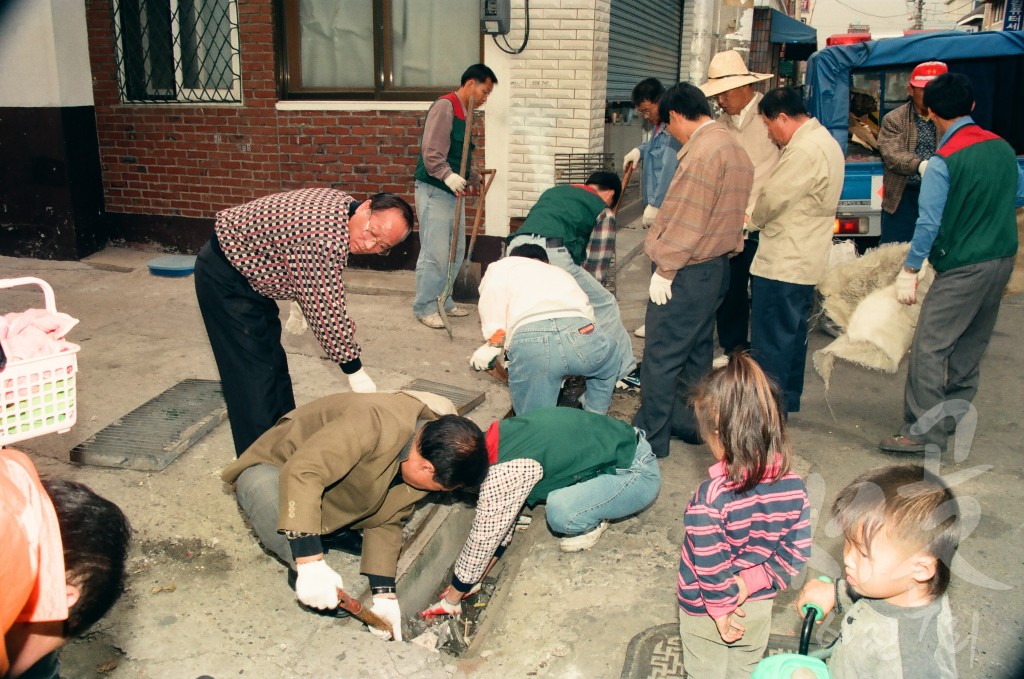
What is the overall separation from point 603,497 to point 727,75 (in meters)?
3.06

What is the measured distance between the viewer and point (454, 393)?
16.6 ft

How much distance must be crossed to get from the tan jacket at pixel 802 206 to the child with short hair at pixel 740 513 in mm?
2500

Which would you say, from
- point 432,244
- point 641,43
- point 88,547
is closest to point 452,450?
point 88,547

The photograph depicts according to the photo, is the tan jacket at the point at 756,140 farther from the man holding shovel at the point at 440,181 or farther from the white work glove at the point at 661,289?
the man holding shovel at the point at 440,181

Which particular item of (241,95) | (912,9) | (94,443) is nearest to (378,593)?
(94,443)

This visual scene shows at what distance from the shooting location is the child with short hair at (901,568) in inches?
70.4

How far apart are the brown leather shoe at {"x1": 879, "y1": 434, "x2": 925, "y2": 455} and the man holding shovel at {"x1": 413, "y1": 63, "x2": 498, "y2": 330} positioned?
323cm

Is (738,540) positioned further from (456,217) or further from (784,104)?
(456,217)

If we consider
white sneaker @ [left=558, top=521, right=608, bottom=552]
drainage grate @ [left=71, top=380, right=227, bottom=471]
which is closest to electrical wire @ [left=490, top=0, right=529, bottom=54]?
drainage grate @ [left=71, top=380, right=227, bottom=471]

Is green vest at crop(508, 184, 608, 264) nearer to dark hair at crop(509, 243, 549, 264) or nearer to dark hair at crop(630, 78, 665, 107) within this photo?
dark hair at crop(509, 243, 549, 264)

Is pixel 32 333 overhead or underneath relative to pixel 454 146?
underneath

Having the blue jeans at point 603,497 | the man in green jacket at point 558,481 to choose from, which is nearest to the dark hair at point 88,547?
the man in green jacket at point 558,481

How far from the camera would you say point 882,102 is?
8211 millimetres

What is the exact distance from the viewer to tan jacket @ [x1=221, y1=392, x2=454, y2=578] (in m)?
2.96
